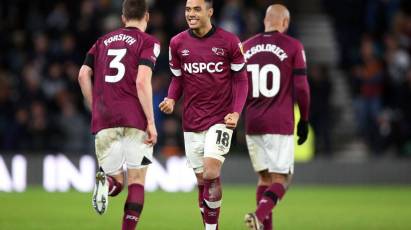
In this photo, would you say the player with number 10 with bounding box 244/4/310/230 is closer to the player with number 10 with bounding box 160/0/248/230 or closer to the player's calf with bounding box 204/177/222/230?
the player with number 10 with bounding box 160/0/248/230

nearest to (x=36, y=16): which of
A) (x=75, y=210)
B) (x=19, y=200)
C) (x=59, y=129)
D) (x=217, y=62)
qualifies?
(x=59, y=129)

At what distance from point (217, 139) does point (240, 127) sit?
34.9 ft

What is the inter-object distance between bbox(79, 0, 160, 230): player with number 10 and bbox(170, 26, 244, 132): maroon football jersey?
0.53m

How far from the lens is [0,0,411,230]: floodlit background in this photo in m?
19.2

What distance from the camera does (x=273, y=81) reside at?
10984 mm

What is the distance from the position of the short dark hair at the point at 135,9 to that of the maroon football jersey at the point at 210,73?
624mm

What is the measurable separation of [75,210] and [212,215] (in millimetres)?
5011

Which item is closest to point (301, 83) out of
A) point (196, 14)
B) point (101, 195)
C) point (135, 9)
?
point (196, 14)

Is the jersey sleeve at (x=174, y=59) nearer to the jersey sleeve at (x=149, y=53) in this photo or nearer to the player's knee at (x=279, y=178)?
the jersey sleeve at (x=149, y=53)

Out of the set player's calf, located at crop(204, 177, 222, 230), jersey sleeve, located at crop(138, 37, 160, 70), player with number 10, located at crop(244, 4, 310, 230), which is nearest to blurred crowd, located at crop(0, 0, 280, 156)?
player with number 10, located at crop(244, 4, 310, 230)

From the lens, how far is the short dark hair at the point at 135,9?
32.4 feet

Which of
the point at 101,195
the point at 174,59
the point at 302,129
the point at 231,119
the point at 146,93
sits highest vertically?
the point at 174,59

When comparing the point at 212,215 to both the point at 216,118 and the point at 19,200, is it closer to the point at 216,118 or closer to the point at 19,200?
the point at 216,118

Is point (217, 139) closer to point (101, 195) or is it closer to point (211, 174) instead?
point (211, 174)
